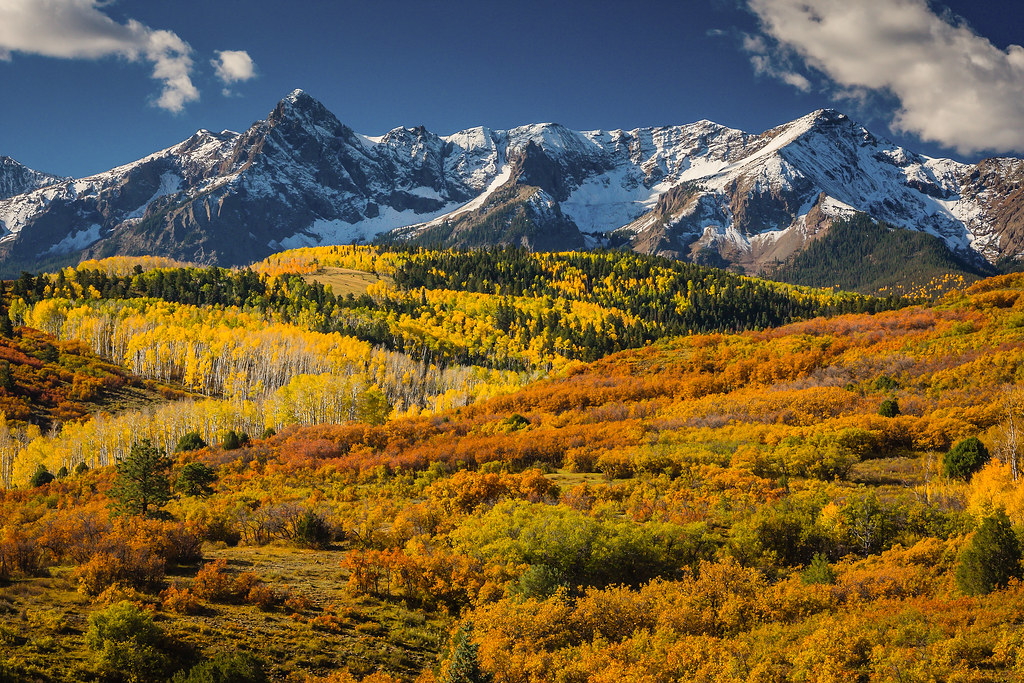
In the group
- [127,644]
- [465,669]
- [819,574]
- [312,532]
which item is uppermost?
[312,532]

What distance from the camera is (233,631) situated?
73.6 feet

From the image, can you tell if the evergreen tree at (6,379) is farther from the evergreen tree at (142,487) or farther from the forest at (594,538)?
the evergreen tree at (142,487)

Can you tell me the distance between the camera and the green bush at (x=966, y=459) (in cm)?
3212

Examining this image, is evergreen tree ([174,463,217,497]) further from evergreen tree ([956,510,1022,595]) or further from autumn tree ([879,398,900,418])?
autumn tree ([879,398,900,418])

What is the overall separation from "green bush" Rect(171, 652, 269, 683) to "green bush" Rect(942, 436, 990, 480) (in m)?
35.5

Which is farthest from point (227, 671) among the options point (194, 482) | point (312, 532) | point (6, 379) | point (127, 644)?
point (6, 379)

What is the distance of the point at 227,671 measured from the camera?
63.8ft

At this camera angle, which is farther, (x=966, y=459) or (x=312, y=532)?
(x=312, y=532)

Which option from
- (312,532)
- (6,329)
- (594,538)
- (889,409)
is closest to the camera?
(594,538)

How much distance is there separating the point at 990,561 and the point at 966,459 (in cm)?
1347

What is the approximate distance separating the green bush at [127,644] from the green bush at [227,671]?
1158 millimetres

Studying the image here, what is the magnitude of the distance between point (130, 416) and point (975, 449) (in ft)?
395

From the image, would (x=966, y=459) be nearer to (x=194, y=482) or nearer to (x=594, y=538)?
(x=594, y=538)

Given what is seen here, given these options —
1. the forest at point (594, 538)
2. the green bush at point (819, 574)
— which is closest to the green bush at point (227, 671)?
the forest at point (594, 538)
